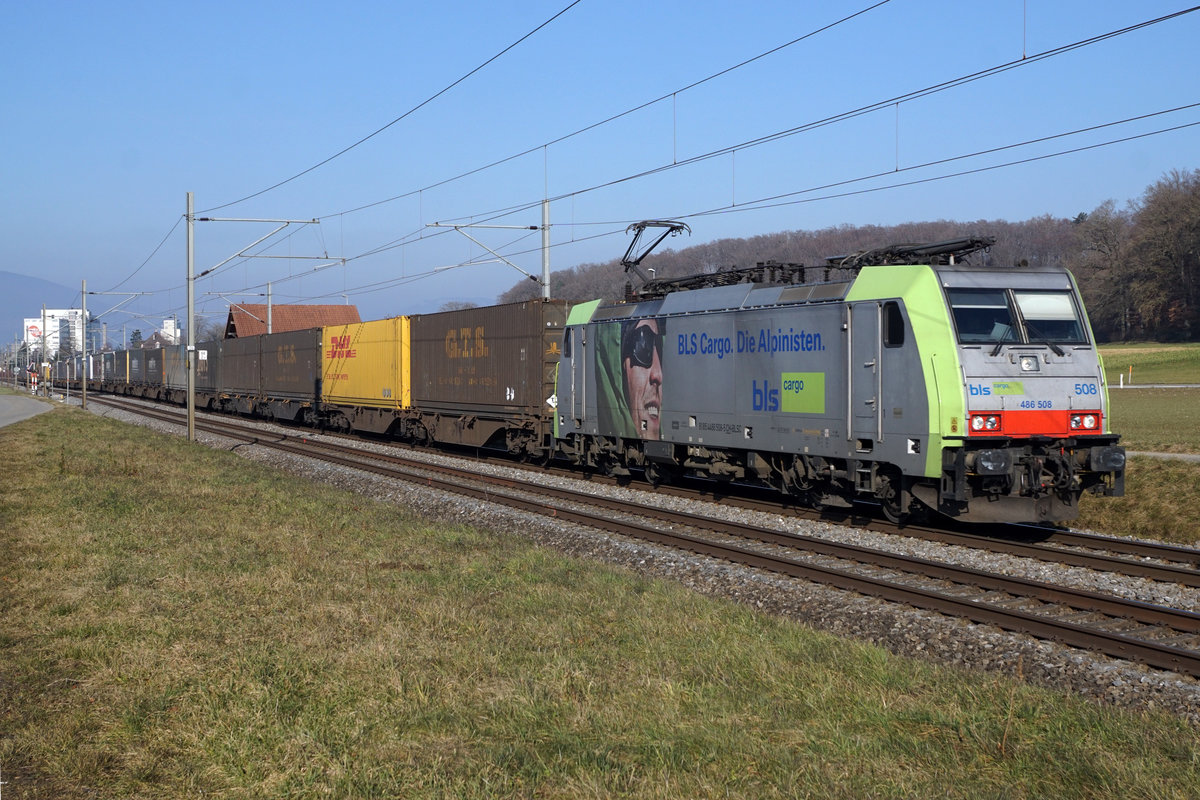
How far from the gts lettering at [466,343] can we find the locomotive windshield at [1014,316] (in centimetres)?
1468

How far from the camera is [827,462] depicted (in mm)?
14398

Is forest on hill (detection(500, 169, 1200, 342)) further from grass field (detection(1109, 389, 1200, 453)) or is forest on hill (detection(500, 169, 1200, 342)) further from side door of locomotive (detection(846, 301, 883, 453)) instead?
side door of locomotive (detection(846, 301, 883, 453))

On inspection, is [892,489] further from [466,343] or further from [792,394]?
[466,343]

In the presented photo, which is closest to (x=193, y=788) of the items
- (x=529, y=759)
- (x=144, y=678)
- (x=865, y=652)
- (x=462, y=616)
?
(x=529, y=759)

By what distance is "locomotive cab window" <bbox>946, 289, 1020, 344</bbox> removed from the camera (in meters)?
12.5

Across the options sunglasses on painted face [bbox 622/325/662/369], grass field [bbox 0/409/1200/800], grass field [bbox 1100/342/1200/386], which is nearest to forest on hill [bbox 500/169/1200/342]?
grass field [bbox 1100/342/1200/386]

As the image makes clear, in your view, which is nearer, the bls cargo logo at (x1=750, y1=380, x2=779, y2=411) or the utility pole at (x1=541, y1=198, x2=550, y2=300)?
the bls cargo logo at (x1=750, y1=380, x2=779, y2=411)

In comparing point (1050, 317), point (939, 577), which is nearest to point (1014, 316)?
point (1050, 317)

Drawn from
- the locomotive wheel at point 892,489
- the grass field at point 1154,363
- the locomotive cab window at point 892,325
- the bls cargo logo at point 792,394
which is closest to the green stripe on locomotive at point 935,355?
the locomotive cab window at point 892,325

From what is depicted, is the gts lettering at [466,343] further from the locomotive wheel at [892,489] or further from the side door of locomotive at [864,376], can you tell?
the locomotive wheel at [892,489]

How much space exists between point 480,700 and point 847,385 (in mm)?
8658

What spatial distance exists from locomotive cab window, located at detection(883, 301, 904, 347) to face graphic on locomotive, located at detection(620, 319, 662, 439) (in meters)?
5.52

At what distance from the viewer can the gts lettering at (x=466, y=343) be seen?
83.3 ft

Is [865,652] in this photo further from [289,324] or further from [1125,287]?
[289,324]
